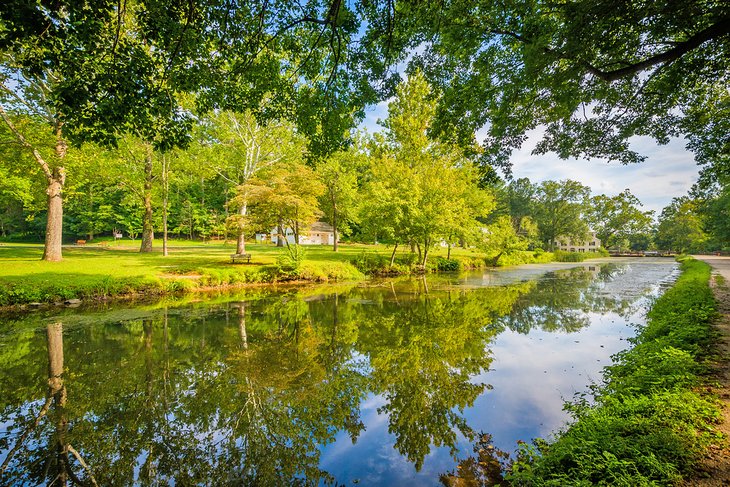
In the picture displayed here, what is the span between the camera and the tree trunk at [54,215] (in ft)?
51.8

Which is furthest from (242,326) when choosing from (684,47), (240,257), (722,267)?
(722,267)

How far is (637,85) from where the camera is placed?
9797 millimetres

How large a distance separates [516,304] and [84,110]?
15595mm

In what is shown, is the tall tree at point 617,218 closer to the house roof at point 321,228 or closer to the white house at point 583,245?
the white house at point 583,245

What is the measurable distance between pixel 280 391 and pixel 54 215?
59.4ft

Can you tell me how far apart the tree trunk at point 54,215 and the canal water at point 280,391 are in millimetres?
7441

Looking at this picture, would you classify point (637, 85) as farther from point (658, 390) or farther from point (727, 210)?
point (727, 210)

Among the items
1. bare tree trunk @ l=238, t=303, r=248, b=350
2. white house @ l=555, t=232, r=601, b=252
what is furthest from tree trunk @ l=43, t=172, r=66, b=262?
white house @ l=555, t=232, r=601, b=252

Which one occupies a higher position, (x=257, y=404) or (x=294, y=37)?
(x=294, y=37)

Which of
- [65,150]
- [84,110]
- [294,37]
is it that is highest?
[294,37]

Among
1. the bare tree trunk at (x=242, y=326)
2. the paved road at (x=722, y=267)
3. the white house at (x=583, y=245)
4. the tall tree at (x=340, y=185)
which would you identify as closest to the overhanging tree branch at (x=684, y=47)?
the bare tree trunk at (x=242, y=326)

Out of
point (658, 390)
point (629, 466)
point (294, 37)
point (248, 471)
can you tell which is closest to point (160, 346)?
point (248, 471)

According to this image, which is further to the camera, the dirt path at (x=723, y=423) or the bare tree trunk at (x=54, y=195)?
the bare tree trunk at (x=54, y=195)

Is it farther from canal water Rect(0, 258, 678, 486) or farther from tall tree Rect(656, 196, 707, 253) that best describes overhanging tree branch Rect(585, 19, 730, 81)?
tall tree Rect(656, 196, 707, 253)
